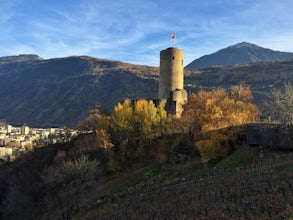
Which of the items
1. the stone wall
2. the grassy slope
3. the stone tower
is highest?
the stone tower

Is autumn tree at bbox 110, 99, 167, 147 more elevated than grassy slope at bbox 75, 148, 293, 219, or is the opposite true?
autumn tree at bbox 110, 99, 167, 147

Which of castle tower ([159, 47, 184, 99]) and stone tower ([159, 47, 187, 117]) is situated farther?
castle tower ([159, 47, 184, 99])

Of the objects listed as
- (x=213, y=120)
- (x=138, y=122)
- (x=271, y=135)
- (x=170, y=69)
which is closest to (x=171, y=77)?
(x=170, y=69)

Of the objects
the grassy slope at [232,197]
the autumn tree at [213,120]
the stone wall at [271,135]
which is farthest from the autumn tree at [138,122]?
the stone wall at [271,135]

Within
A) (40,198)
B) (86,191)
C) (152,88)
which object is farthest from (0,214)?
(152,88)

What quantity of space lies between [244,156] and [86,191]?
13.1m

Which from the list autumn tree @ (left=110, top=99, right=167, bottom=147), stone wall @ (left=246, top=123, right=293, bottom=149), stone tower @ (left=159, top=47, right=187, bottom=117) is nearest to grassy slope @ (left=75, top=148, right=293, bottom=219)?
stone wall @ (left=246, top=123, right=293, bottom=149)

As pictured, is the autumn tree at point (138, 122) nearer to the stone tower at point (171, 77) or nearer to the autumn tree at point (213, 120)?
the stone tower at point (171, 77)

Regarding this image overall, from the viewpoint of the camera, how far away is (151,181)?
2578 cm

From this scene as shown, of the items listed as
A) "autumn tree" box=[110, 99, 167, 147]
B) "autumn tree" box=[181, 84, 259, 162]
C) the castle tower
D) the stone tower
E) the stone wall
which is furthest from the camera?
the castle tower

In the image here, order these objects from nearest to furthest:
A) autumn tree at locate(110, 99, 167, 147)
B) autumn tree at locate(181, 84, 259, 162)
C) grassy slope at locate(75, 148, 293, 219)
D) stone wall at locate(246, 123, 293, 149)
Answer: grassy slope at locate(75, 148, 293, 219) < stone wall at locate(246, 123, 293, 149) < autumn tree at locate(181, 84, 259, 162) < autumn tree at locate(110, 99, 167, 147)

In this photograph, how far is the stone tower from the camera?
37938mm

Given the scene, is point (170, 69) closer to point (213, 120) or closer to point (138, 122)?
point (138, 122)

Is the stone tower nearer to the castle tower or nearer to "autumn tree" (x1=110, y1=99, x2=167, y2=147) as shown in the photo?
the castle tower
